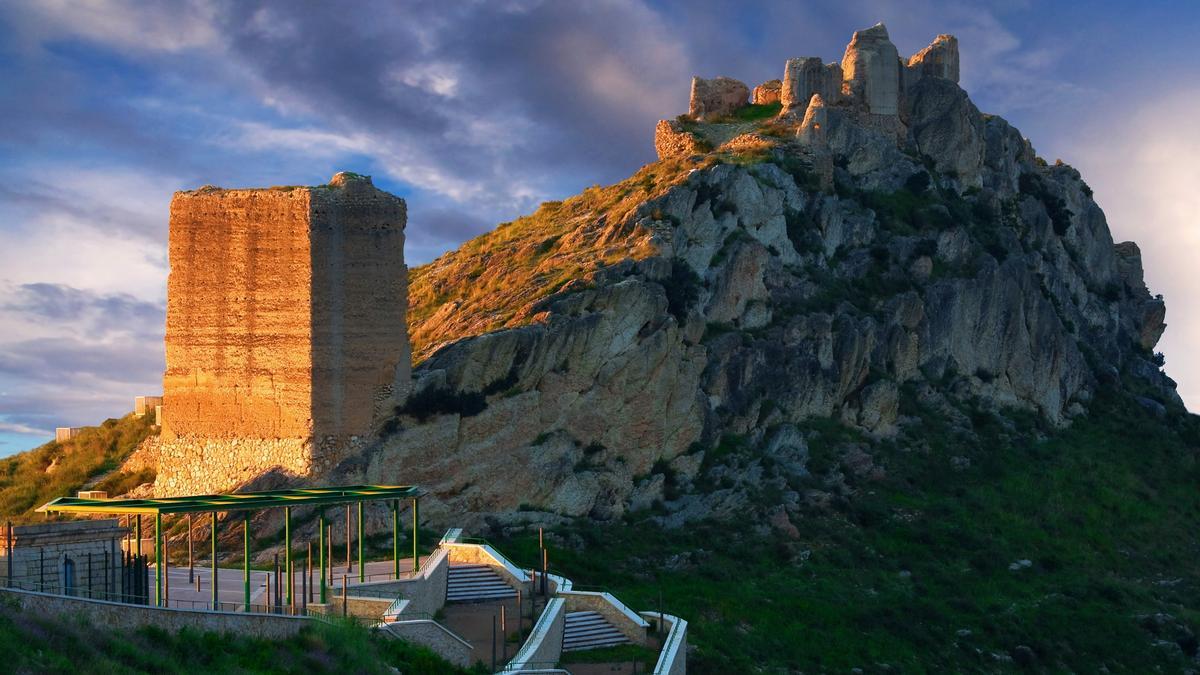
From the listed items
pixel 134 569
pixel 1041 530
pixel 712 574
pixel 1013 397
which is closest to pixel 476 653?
pixel 134 569

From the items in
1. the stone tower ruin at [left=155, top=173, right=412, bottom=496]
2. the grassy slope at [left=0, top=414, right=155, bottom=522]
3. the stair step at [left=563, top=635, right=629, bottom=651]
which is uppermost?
the stone tower ruin at [left=155, top=173, right=412, bottom=496]

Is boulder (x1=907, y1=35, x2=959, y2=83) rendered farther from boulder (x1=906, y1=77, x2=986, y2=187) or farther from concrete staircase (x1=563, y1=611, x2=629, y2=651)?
concrete staircase (x1=563, y1=611, x2=629, y2=651)

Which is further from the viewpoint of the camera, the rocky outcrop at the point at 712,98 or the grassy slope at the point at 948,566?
the rocky outcrop at the point at 712,98

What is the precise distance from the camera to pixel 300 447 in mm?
37875

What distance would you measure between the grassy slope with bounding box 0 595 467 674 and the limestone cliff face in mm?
11912

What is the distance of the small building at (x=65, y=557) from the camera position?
2512 centimetres

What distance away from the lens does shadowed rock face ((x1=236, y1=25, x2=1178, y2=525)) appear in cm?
4069

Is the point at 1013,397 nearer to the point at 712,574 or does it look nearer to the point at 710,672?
the point at 712,574

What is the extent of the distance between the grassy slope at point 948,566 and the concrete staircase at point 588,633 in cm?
202

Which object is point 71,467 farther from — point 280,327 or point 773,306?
point 773,306

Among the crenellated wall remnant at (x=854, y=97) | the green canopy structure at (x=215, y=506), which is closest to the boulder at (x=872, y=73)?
the crenellated wall remnant at (x=854, y=97)

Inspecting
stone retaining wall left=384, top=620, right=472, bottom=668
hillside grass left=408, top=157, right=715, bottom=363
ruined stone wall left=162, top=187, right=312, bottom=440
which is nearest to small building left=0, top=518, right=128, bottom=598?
stone retaining wall left=384, top=620, right=472, bottom=668

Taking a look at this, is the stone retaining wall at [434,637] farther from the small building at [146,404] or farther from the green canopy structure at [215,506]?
the small building at [146,404]

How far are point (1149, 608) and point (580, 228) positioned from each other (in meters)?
20.5
